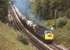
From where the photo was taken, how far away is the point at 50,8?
35125mm

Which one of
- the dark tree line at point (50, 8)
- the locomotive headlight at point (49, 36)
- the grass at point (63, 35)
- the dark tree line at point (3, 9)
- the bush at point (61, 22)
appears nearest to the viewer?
the dark tree line at point (3, 9)

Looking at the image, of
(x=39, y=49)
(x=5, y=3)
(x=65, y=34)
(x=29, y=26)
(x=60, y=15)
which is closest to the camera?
(x=39, y=49)

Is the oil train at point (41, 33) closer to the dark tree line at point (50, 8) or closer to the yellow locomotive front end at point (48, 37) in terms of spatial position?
the yellow locomotive front end at point (48, 37)

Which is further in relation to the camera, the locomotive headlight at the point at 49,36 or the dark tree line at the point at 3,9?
the locomotive headlight at the point at 49,36

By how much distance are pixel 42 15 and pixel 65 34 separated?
10774mm

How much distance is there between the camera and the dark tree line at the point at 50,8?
108 ft

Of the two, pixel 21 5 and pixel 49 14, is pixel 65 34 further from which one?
pixel 21 5

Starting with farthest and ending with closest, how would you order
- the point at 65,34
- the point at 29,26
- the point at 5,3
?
the point at 29,26, the point at 65,34, the point at 5,3

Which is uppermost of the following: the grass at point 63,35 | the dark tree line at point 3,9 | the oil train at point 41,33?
the dark tree line at point 3,9

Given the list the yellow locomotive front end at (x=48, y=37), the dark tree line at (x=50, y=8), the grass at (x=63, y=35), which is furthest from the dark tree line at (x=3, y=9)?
the dark tree line at (x=50, y=8)

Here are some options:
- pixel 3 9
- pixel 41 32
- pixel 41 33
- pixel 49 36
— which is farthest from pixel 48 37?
pixel 3 9

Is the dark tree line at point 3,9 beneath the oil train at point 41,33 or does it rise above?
above

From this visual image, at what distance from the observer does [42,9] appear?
36188 millimetres

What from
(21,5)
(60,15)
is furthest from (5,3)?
(21,5)
